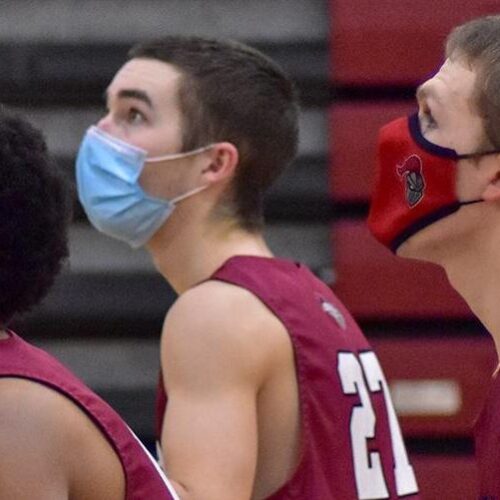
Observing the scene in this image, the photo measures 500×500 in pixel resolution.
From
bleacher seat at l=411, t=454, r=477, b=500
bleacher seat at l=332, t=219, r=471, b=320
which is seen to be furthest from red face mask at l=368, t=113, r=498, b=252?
bleacher seat at l=411, t=454, r=477, b=500

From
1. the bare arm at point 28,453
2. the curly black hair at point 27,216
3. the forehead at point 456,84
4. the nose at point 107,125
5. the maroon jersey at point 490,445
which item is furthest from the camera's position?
the nose at point 107,125

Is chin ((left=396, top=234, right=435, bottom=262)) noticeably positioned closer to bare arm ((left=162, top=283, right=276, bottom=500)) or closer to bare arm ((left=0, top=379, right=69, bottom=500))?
bare arm ((left=162, top=283, right=276, bottom=500))

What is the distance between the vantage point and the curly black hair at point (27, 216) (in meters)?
2.24

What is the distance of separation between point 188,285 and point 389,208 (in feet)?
2.29

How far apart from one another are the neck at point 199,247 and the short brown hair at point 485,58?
0.78 meters

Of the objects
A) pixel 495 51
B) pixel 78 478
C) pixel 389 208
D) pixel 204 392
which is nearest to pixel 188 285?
pixel 204 392

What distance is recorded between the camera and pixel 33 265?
2277mm

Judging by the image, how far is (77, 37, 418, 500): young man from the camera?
9.67 feet

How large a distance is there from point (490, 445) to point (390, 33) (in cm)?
265

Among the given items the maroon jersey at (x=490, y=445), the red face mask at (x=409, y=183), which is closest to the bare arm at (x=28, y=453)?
the maroon jersey at (x=490, y=445)

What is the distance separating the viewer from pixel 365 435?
3.12 metres

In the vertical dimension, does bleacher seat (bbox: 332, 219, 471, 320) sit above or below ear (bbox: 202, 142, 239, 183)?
below

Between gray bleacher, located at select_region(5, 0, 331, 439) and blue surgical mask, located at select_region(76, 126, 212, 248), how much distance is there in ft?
4.55

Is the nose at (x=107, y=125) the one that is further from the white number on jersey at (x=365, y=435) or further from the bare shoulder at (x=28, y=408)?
the bare shoulder at (x=28, y=408)
